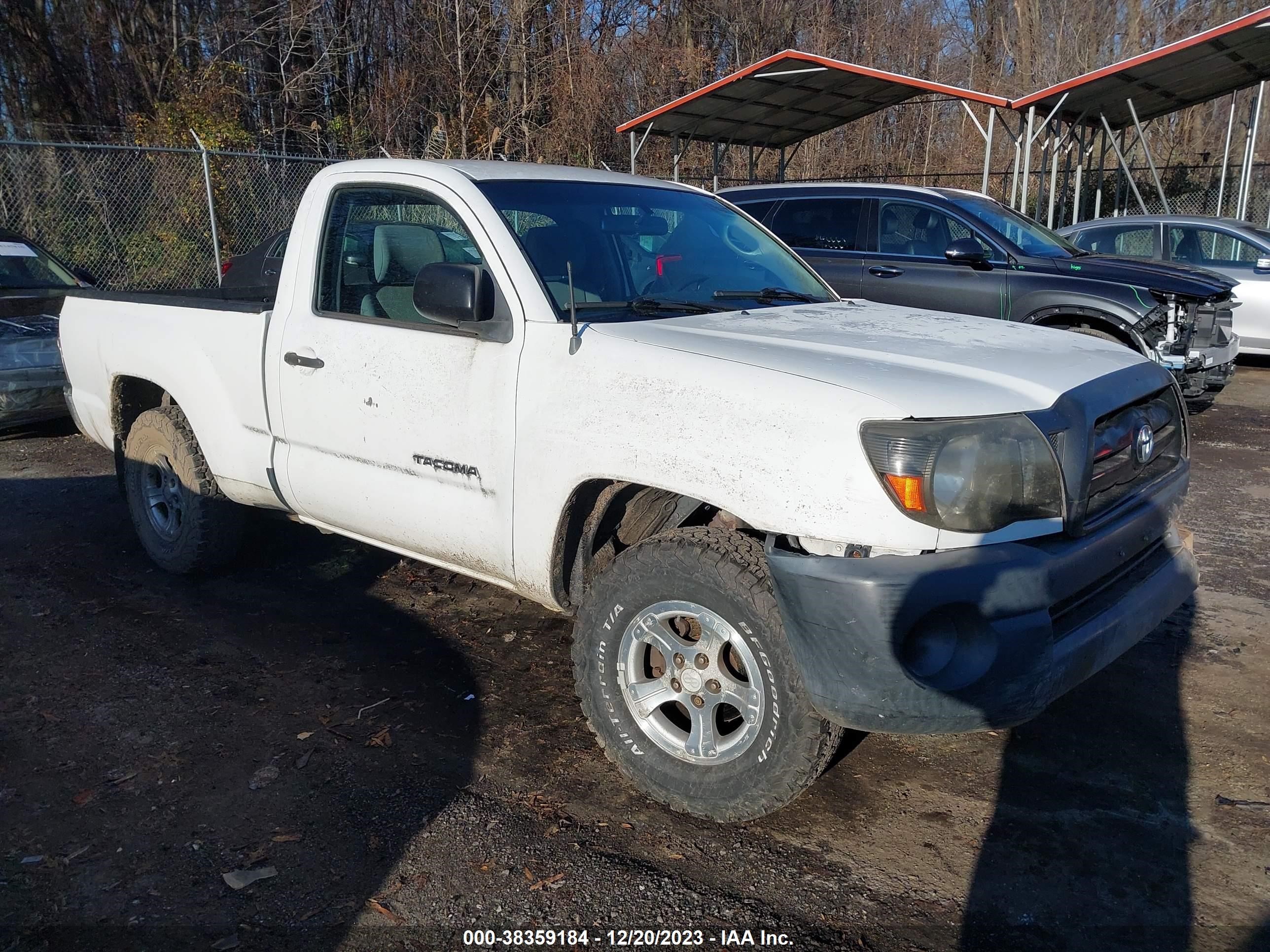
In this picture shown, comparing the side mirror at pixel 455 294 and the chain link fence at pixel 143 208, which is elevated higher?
the chain link fence at pixel 143 208

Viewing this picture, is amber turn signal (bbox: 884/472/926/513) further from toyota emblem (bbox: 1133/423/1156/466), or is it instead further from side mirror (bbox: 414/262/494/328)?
side mirror (bbox: 414/262/494/328)

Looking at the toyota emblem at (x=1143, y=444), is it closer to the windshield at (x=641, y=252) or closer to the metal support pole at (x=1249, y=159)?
the windshield at (x=641, y=252)

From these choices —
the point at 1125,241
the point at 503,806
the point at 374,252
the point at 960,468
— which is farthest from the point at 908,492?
the point at 1125,241

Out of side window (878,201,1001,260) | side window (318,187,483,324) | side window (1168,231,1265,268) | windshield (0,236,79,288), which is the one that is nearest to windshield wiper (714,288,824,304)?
side window (318,187,483,324)

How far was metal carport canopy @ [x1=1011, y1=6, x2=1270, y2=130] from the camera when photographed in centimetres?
1393

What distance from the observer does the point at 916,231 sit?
891 centimetres

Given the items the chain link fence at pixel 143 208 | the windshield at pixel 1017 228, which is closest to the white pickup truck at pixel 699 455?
the windshield at pixel 1017 228

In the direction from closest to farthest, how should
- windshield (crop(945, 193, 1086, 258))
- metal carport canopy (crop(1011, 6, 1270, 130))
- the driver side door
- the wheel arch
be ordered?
the wheel arch < the driver side door < windshield (crop(945, 193, 1086, 258)) < metal carport canopy (crop(1011, 6, 1270, 130))

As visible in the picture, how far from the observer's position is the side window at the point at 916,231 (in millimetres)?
8766

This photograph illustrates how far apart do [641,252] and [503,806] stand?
6.92 ft

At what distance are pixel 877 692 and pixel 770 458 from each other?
0.67 metres

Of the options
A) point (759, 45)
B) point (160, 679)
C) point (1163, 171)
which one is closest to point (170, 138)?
point (160, 679)

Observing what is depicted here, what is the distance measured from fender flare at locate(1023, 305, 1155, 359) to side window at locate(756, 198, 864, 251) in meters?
1.72

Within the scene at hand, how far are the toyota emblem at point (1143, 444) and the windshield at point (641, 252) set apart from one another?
55.8 inches
